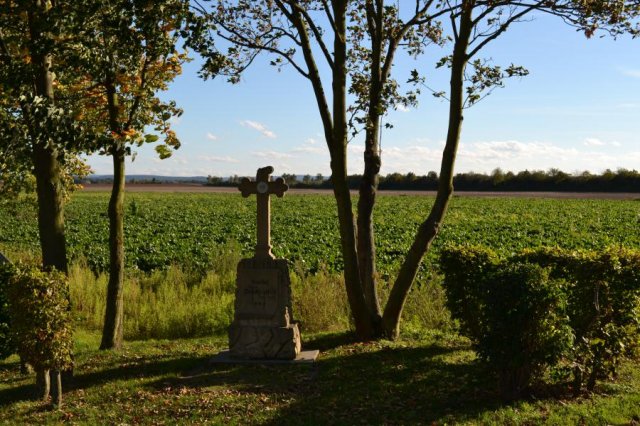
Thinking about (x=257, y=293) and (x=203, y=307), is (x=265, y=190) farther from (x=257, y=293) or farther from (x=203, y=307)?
(x=203, y=307)

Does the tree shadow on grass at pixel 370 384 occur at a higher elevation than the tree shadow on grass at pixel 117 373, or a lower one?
higher

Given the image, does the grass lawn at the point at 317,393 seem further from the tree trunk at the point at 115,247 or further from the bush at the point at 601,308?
the tree trunk at the point at 115,247

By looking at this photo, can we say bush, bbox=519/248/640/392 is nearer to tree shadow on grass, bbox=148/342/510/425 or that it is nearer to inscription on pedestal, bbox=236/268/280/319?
tree shadow on grass, bbox=148/342/510/425

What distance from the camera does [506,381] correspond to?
7664mm

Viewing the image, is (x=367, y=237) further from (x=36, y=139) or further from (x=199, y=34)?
(x=36, y=139)

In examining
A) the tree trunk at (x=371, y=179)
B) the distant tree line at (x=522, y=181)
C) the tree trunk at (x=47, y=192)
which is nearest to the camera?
the tree trunk at (x=47, y=192)

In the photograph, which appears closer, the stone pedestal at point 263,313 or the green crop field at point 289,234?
the stone pedestal at point 263,313

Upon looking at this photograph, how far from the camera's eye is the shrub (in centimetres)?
728

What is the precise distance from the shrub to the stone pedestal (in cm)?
306

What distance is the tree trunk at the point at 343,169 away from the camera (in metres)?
10.9

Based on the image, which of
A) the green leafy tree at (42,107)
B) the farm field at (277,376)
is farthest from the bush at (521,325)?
the green leafy tree at (42,107)

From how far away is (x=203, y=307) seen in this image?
1404 cm

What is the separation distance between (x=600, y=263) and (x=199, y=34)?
6.10 m

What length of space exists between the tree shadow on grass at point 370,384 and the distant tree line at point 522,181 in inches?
2605
